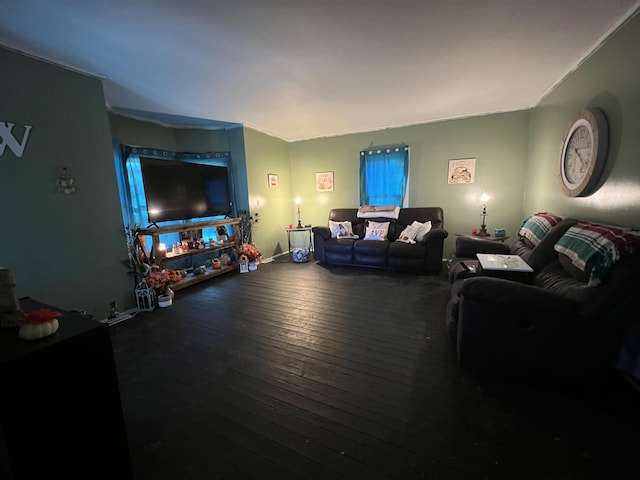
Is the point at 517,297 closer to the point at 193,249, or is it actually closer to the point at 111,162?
the point at 111,162

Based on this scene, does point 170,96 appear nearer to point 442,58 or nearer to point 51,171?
point 51,171

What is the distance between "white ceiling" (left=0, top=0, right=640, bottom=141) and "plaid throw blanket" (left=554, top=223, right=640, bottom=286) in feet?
4.88

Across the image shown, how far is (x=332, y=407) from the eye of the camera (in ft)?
4.89

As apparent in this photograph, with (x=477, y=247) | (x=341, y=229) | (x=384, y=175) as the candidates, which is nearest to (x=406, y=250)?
(x=477, y=247)

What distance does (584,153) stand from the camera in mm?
2279

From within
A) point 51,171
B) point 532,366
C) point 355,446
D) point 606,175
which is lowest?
point 355,446

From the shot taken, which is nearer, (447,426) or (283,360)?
(447,426)

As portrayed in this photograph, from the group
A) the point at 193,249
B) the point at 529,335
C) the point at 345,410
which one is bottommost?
the point at 345,410

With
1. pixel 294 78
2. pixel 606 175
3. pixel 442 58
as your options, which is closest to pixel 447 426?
pixel 606 175

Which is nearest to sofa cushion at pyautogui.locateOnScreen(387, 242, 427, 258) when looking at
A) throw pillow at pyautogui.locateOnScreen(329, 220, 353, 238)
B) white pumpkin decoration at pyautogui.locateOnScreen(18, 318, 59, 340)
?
throw pillow at pyautogui.locateOnScreen(329, 220, 353, 238)

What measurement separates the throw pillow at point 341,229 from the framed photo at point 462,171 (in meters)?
1.86

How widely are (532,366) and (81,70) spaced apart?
13.9 feet

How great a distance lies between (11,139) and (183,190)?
1655 millimetres

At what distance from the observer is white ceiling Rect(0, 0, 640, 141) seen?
1.66m
